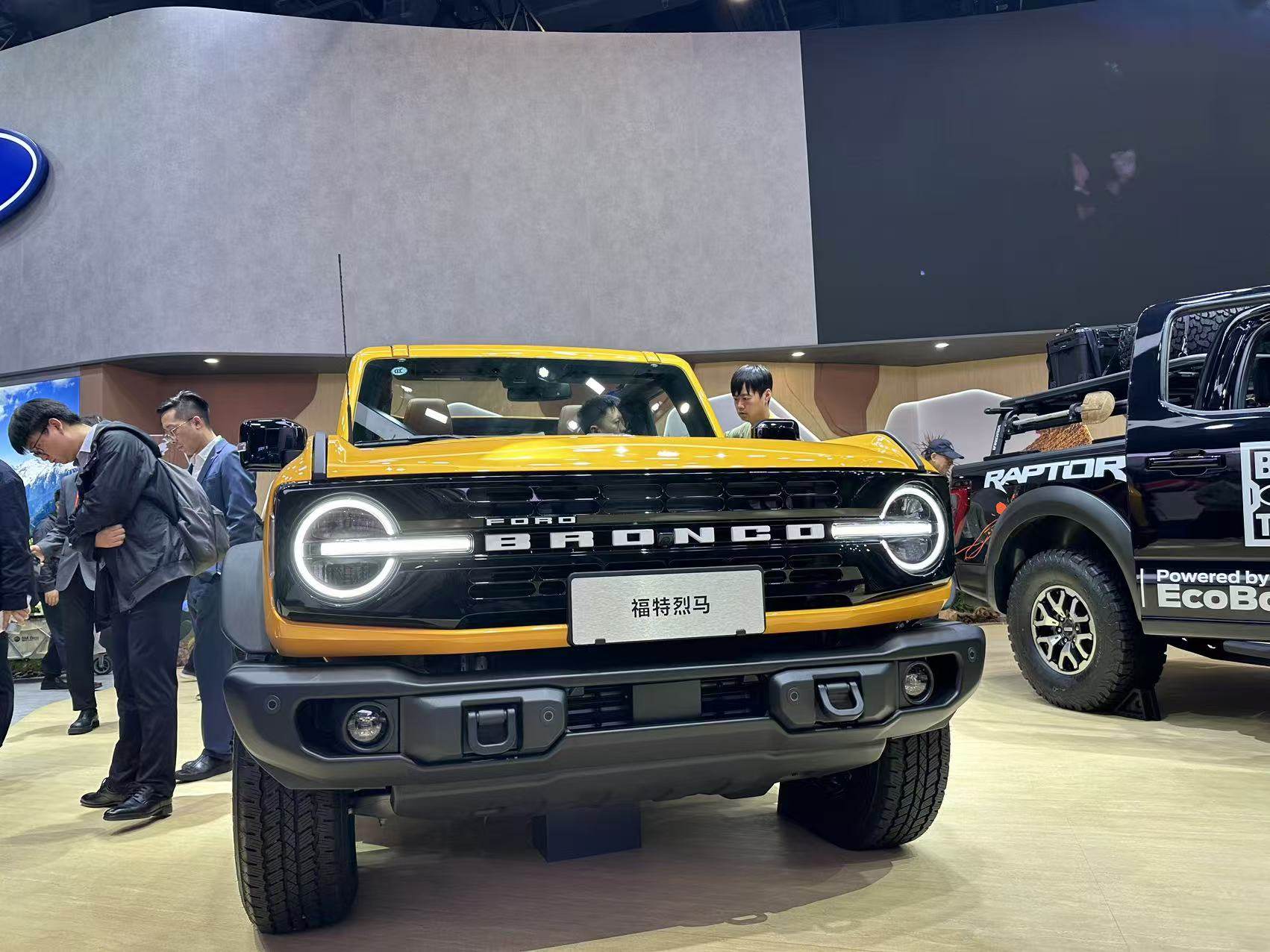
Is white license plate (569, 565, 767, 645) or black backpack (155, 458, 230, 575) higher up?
black backpack (155, 458, 230, 575)

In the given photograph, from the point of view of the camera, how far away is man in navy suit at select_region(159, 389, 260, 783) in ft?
14.1

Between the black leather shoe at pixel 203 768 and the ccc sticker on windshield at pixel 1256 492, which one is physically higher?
the ccc sticker on windshield at pixel 1256 492

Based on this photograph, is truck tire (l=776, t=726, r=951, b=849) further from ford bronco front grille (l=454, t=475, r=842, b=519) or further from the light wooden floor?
ford bronco front grille (l=454, t=475, r=842, b=519)

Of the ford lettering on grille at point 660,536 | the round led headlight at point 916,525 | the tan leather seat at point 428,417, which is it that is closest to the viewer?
the ford lettering on grille at point 660,536

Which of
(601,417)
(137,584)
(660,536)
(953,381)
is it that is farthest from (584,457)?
(953,381)

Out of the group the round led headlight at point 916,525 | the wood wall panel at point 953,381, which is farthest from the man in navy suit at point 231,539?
the wood wall panel at point 953,381

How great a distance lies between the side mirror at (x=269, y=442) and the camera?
104 inches

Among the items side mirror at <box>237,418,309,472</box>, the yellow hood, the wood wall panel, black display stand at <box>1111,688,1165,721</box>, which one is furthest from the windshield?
the wood wall panel

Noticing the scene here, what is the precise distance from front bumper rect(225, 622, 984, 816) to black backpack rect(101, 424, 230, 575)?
76.7 inches

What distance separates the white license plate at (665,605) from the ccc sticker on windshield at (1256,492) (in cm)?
262

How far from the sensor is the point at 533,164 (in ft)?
32.0

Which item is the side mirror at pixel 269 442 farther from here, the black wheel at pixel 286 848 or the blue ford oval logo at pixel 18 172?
the blue ford oval logo at pixel 18 172

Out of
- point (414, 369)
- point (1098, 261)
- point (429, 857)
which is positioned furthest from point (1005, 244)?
point (429, 857)

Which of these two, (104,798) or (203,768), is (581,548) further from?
(203,768)
